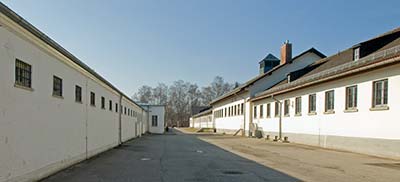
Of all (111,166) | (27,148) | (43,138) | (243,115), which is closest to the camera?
(27,148)

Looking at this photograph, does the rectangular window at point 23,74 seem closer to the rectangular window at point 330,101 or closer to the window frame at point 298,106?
the rectangular window at point 330,101

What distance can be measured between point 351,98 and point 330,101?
261cm

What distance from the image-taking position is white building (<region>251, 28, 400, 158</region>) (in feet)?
56.0

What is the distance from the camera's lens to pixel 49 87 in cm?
1043

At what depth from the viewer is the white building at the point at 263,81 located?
41094mm

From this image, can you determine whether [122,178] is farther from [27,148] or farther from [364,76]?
[364,76]

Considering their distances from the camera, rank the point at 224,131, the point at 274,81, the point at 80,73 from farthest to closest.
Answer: the point at 224,131 < the point at 274,81 < the point at 80,73

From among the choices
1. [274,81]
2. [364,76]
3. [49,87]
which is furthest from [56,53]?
[274,81]

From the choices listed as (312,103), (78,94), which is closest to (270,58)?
(312,103)

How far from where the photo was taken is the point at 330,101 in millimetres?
23469

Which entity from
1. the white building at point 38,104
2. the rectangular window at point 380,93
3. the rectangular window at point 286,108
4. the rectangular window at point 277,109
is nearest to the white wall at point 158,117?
the rectangular window at point 277,109

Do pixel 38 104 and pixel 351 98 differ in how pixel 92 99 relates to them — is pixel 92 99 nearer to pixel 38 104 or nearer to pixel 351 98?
pixel 38 104

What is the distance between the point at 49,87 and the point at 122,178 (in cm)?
298

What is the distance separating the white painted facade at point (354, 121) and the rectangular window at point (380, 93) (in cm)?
20
